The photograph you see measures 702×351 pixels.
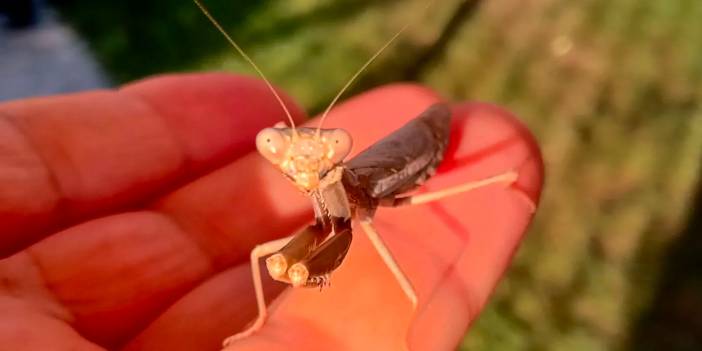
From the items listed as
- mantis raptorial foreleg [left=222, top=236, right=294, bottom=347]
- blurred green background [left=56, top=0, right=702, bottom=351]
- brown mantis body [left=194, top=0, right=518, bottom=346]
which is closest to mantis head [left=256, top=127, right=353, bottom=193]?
brown mantis body [left=194, top=0, right=518, bottom=346]

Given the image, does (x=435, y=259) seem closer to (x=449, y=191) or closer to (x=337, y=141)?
(x=449, y=191)

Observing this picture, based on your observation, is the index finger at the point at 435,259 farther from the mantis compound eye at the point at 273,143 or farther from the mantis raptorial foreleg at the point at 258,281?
the mantis compound eye at the point at 273,143

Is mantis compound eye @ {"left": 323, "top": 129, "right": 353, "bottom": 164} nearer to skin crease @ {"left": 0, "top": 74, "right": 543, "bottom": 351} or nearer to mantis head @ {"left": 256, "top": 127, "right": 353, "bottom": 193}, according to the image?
mantis head @ {"left": 256, "top": 127, "right": 353, "bottom": 193}

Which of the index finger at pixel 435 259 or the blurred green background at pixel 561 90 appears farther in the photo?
the blurred green background at pixel 561 90

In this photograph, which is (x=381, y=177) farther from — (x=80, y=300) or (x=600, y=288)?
(x=600, y=288)

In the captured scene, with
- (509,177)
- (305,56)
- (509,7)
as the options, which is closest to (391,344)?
(509,177)

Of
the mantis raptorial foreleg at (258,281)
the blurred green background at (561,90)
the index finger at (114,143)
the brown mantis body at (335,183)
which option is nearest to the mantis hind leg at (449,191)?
the brown mantis body at (335,183)
